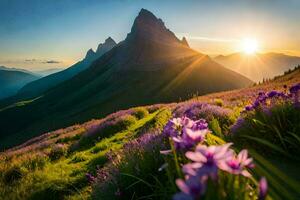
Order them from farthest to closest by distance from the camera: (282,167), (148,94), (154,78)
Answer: (154,78) < (148,94) < (282,167)

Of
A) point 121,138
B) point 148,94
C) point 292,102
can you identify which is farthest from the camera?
point 148,94

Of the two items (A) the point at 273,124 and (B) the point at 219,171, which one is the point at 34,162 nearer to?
(A) the point at 273,124

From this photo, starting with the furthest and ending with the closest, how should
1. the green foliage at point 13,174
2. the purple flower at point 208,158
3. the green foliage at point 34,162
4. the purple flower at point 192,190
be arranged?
the green foliage at point 34,162 < the green foliage at point 13,174 < the purple flower at point 208,158 < the purple flower at point 192,190

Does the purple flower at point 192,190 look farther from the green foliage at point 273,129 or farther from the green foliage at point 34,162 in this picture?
the green foliage at point 34,162

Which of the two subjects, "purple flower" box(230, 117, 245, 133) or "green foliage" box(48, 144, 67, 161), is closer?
"purple flower" box(230, 117, 245, 133)

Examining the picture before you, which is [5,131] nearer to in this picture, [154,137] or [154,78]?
[154,78]

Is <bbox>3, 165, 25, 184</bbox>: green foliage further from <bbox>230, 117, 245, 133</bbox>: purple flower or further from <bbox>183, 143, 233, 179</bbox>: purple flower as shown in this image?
<bbox>183, 143, 233, 179</bbox>: purple flower

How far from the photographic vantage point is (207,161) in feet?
8.09

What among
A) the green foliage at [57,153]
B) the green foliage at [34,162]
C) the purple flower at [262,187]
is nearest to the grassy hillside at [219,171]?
the purple flower at [262,187]

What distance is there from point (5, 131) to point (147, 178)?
190 meters

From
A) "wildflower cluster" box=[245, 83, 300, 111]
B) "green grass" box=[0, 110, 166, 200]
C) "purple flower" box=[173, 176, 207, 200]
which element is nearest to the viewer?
"purple flower" box=[173, 176, 207, 200]

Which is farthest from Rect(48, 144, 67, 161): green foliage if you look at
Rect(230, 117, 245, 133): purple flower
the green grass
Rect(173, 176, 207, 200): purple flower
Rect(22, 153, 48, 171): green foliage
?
Rect(173, 176, 207, 200): purple flower

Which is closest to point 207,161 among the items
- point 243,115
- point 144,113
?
point 243,115

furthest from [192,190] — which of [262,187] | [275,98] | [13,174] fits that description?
[13,174]
